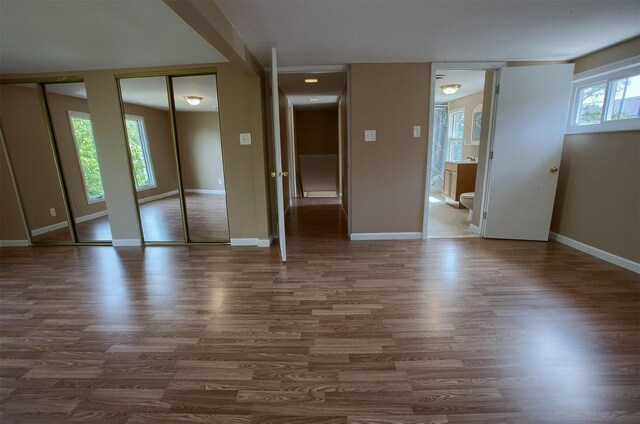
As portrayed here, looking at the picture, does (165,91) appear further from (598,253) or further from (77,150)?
(598,253)

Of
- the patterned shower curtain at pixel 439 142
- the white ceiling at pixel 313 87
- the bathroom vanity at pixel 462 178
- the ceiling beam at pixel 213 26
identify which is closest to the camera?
the ceiling beam at pixel 213 26

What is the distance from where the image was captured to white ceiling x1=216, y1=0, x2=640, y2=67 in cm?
198

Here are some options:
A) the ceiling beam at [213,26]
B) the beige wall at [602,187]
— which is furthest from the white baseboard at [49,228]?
the beige wall at [602,187]

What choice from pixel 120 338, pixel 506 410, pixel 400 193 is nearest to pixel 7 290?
pixel 120 338

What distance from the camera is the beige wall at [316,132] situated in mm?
7625

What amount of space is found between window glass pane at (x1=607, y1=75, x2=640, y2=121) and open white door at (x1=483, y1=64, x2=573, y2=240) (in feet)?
1.27

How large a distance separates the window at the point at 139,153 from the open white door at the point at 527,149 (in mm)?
4404

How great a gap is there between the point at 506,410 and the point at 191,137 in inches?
151

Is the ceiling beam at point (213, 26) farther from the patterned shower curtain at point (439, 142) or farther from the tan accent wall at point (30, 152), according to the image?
the patterned shower curtain at point (439, 142)

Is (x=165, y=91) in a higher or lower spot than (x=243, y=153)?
higher

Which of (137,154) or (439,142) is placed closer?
(137,154)

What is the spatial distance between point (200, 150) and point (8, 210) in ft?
8.90

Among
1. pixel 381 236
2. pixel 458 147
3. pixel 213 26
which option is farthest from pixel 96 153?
pixel 458 147

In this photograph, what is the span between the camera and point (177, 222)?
13.0ft
